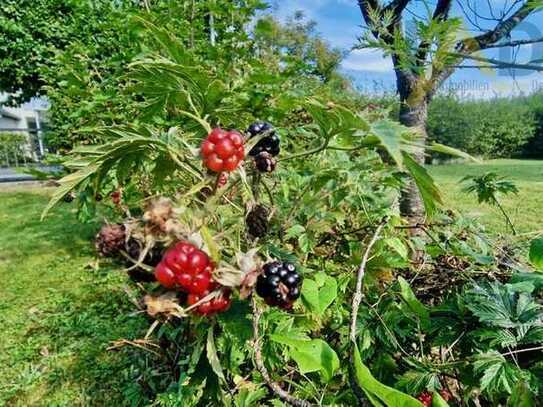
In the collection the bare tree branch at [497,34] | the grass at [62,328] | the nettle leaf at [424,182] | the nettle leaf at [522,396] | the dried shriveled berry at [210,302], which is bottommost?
the grass at [62,328]

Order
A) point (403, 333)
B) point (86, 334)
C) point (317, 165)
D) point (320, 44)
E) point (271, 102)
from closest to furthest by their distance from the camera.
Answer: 1. point (403, 333)
2. point (317, 165)
3. point (271, 102)
4. point (86, 334)
5. point (320, 44)

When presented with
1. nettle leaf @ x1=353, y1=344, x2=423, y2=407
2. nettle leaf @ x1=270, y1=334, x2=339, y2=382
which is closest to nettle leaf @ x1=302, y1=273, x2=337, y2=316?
nettle leaf @ x1=270, y1=334, x2=339, y2=382

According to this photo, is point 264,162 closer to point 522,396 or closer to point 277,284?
point 277,284

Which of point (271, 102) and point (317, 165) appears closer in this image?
point (317, 165)

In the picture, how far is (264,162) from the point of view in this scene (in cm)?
52

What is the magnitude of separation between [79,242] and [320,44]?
41.8 feet

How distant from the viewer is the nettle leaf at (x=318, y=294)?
611 millimetres

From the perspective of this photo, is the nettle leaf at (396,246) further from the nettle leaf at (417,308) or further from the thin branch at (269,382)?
the thin branch at (269,382)

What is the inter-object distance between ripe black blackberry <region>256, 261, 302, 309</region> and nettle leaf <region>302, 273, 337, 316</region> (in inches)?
5.7

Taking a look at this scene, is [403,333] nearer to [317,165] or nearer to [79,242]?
[317,165]

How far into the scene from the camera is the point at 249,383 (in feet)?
2.71

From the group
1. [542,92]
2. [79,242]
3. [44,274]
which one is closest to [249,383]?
[542,92]

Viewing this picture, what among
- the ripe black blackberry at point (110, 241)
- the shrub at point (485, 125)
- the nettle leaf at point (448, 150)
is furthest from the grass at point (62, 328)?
the shrub at point (485, 125)

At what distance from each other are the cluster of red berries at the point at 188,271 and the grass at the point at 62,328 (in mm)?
187
